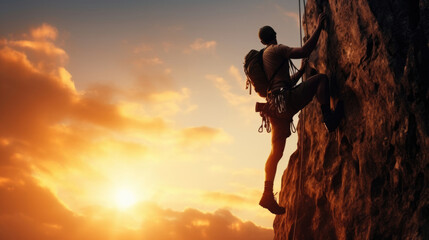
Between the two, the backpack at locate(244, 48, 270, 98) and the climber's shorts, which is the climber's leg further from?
the backpack at locate(244, 48, 270, 98)

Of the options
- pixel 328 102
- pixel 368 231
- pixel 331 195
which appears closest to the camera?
pixel 368 231

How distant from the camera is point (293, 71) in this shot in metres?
7.30

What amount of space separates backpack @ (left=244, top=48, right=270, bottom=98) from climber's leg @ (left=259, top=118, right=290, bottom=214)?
0.65 m

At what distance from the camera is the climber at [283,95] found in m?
6.35

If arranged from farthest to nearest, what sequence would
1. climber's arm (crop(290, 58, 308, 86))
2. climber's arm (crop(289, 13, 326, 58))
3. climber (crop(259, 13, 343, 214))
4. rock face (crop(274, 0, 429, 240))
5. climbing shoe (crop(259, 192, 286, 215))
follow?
1. climber's arm (crop(290, 58, 308, 86))
2. climbing shoe (crop(259, 192, 286, 215))
3. climber (crop(259, 13, 343, 214))
4. climber's arm (crop(289, 13, 326, 58))
5. rock face (crop(274, 0, 429, 240))

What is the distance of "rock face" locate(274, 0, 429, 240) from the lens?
488 cm

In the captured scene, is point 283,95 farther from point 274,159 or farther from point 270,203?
point 270,203

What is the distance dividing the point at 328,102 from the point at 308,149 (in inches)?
77.9

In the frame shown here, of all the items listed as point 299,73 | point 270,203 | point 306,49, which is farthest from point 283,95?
point 270,203

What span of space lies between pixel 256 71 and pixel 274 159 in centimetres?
166

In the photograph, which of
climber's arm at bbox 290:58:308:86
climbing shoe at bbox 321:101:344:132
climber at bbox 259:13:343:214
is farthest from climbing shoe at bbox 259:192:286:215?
climber's arm at bbox 290:58:308:86

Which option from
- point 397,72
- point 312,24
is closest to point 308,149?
point 312,24

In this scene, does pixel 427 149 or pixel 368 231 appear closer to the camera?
pixel 427 149

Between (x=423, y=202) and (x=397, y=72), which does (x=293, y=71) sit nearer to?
(x=397, y=72)
